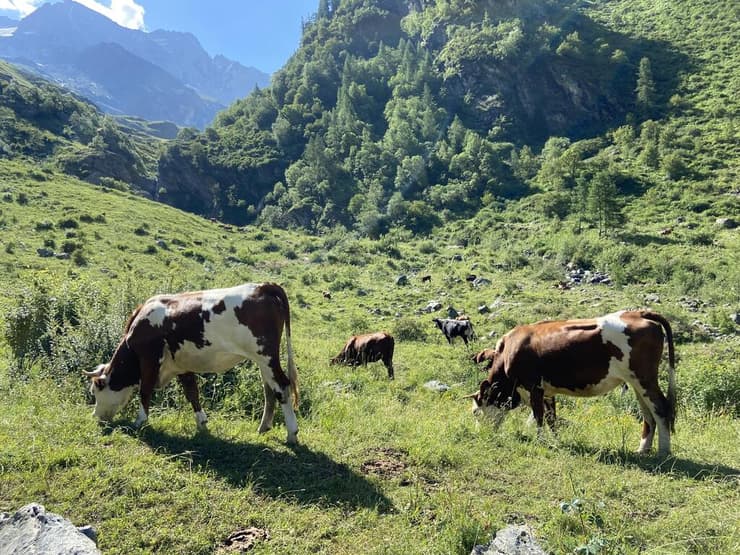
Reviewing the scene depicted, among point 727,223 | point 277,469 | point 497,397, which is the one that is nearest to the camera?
point 277,469

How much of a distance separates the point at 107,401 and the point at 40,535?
3495mm

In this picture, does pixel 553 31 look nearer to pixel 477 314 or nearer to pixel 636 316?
pixel 477 314

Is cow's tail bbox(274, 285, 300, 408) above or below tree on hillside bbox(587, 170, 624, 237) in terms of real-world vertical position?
below

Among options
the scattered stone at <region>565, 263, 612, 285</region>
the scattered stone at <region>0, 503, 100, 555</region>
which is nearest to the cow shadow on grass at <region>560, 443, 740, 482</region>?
the scattered stone at <region>0, 503, 100, 555</region>

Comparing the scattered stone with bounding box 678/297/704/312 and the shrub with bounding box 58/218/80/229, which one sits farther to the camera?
the shrub with bounding box 58/218/80/229

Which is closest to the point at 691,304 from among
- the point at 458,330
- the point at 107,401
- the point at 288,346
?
the point at 458,330

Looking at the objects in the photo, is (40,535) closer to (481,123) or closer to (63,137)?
(63,137)

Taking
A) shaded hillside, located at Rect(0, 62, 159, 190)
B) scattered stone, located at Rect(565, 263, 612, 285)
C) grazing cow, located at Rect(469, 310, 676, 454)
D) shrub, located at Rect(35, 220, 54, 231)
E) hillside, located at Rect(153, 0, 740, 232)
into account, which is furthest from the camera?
shaded hillside, located at Rect(0, 62, 159, 190)

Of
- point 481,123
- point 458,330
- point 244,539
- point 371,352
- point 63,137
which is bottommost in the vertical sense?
point 371,352

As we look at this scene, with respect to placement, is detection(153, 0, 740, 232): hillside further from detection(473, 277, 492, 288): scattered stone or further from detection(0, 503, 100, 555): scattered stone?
detection(0, 503, 100, 555): scattered stone

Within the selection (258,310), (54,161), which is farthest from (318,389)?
(54,161)

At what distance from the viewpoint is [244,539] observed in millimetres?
4414

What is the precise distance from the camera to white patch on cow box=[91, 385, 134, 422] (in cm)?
712

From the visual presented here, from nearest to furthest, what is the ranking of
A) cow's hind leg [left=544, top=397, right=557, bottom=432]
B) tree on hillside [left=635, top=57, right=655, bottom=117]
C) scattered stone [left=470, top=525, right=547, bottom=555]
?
scattered stone [left=470, top=525, right=547, bottom=555], cow's hind leg [left=544, top=397, right=557, bottom=432], tree on hillside [left=635, top=57, right=655, bottom=117]
